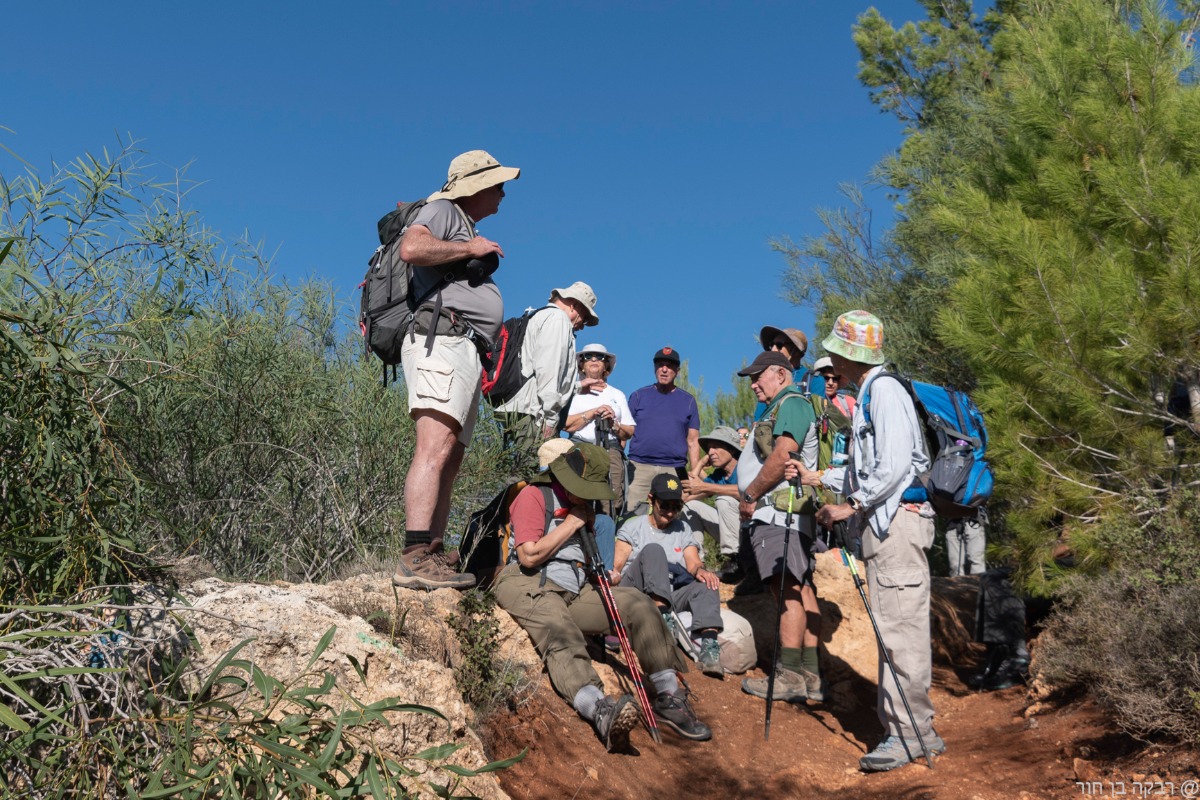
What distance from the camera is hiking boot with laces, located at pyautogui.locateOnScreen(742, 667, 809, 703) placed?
606cm

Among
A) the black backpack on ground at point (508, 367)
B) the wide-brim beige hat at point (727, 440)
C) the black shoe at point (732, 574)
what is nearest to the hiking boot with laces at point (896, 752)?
the black backpack on ground at point (508, 367)

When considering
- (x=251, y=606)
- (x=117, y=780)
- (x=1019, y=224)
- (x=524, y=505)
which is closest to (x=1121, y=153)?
(x=1019, y=224)

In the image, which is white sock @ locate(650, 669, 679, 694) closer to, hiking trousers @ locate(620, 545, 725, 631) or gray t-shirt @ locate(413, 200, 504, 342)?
hiking trousers @ locate(620, 545, 725, 631)

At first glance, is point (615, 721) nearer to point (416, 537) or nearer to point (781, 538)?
point (416, 537)

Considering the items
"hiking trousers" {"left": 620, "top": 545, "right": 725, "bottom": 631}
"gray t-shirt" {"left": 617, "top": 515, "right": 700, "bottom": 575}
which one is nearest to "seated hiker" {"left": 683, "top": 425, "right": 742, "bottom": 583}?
"gray t-shirt" {"left": 617, "top": 515, "right": 700, "bottom": 575}

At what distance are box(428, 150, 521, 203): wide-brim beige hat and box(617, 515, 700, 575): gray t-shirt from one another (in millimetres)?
2942

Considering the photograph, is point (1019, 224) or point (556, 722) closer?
point (556, 722)

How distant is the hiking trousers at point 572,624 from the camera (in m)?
4.83

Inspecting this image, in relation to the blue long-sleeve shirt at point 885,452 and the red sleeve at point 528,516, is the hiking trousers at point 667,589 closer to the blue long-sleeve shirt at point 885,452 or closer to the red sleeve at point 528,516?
the red sleeve at point 528,516

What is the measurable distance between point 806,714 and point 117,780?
4617 mm

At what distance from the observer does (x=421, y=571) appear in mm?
4379

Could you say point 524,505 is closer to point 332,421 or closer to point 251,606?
point 332,421

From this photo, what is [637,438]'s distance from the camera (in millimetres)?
7992

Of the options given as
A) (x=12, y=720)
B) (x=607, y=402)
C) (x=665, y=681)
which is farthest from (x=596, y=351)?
(x=12, y=720)
